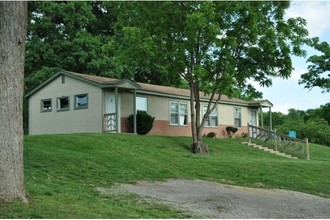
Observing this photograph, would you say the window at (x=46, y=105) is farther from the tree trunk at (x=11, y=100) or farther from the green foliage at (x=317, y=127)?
the green foliage at (x=317, y=127)

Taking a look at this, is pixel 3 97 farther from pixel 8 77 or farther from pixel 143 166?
pixel 143 166

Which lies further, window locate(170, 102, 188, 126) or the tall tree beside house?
window locate(170, 102, 188, 126)

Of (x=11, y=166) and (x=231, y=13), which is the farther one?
(x=231, y=13)

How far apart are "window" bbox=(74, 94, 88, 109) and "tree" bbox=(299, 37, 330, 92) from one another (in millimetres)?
21818

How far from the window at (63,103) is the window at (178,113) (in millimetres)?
6318

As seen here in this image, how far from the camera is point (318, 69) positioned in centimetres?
3931

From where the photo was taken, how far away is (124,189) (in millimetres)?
10453

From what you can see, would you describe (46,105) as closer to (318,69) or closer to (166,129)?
(166,129)

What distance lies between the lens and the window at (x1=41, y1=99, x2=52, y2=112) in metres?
26.9

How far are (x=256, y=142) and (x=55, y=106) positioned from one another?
12.2 metres

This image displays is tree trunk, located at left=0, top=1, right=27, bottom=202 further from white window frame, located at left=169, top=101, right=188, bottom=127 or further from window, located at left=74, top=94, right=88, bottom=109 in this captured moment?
white window frame, located at left=169, top=101, right=188, bottom=127

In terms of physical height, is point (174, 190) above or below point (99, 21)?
below

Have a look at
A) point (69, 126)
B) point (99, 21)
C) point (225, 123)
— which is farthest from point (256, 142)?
point (99, 21)

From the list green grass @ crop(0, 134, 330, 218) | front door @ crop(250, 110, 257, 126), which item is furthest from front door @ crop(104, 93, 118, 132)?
front door @ crop(250, 110, 257, 126)
